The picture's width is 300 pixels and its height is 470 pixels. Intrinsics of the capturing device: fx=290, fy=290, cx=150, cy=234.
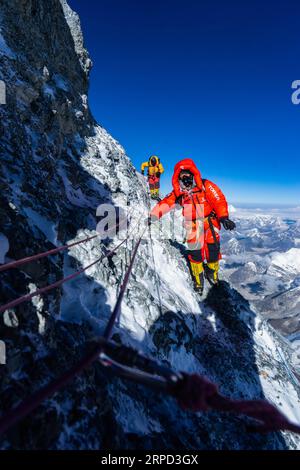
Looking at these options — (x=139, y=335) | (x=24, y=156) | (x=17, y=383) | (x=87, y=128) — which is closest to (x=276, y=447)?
(x=139, y=335)

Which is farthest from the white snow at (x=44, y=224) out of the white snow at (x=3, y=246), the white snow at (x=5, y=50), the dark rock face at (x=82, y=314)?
the white snow at (x=5, y=50)

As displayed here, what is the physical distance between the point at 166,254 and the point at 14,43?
41.6 feet

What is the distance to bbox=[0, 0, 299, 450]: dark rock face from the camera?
4.50 metres

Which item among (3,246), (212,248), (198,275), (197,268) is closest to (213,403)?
(3,246)

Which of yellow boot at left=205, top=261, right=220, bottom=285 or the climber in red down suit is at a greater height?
the climber in red down suit

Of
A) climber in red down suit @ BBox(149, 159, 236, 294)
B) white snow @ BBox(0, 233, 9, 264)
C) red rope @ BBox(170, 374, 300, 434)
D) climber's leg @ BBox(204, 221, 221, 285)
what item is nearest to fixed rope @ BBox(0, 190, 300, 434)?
red rope @ BBox(170, 374, 300, 434)

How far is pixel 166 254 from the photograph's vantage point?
1388 cm

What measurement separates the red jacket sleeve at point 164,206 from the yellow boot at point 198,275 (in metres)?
2.55

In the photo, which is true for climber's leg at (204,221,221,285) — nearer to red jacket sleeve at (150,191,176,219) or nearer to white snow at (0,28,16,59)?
red jacket sleeve at (150,191,176,219)

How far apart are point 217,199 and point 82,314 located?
6.34 m

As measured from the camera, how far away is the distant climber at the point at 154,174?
936 inches

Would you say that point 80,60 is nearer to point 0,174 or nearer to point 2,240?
point 0,174

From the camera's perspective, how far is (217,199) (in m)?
10.6

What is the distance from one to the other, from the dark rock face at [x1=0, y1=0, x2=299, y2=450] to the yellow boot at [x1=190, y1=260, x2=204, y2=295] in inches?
18.5
